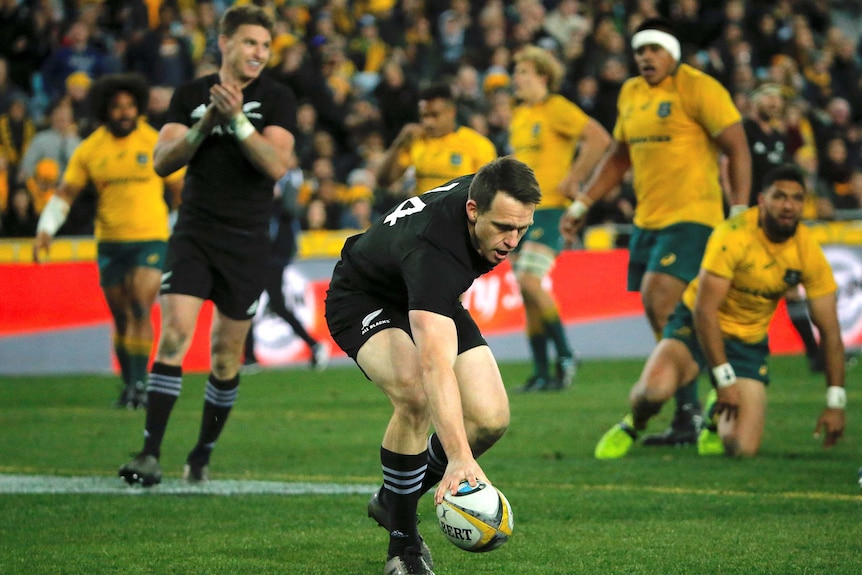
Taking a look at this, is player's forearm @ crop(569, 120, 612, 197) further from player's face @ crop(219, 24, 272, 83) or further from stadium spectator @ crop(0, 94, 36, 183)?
stadium spectator @ crop(0, 94, 36, 183)

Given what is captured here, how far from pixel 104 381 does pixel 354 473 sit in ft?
23.4

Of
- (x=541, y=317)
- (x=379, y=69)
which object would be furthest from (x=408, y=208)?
(x=379, y=69)

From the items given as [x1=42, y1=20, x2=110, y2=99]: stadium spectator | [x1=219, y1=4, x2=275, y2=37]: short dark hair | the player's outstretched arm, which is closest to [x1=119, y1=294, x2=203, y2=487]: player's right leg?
[x1=219, y1=4, x2=275, y2=37]: short dark hair

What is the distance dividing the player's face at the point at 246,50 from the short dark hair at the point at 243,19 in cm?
2

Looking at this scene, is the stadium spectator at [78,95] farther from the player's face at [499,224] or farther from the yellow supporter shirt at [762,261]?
the player's face at [499,224]

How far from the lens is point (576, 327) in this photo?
54.4ft

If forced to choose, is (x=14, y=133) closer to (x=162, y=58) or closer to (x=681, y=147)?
(x=162, y=58)

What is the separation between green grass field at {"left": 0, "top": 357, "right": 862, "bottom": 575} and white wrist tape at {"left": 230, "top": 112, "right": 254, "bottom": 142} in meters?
1.85

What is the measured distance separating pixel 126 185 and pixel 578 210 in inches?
165

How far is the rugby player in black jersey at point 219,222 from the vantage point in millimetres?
7328

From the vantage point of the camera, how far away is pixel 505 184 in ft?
15.6

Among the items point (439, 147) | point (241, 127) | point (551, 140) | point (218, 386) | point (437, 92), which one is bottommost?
point (218, 386)

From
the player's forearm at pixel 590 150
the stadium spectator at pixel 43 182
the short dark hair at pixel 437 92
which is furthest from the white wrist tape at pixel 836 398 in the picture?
the stadium spectator at pixel 43 182

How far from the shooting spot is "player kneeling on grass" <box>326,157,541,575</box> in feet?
15.6
